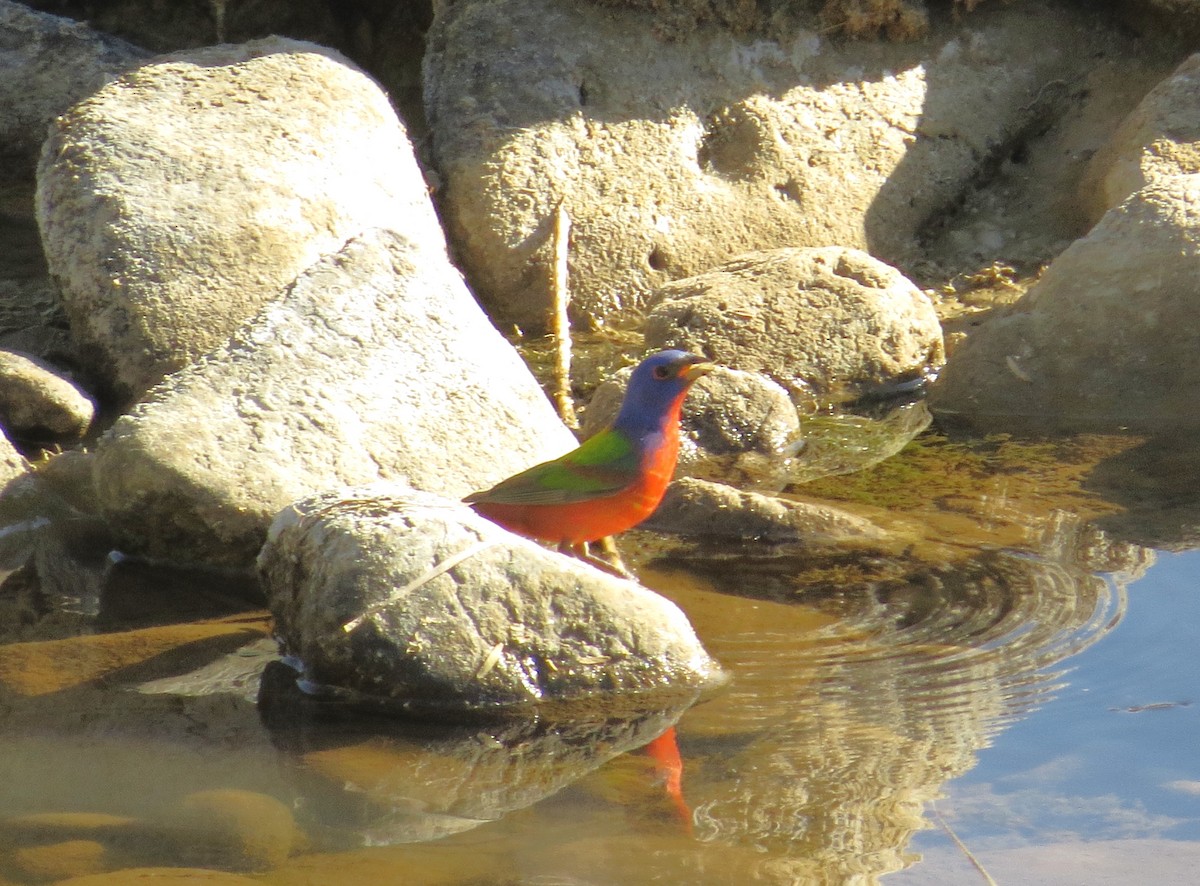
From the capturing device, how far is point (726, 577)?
16.5ft

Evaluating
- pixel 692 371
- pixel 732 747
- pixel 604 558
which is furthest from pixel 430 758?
pixel 692 371

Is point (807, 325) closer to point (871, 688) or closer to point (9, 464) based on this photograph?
point (871, 688)

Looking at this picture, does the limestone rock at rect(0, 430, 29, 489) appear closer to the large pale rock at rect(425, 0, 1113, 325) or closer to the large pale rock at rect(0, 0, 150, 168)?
the large pale rock at rect(425, 0, 1113, 325)

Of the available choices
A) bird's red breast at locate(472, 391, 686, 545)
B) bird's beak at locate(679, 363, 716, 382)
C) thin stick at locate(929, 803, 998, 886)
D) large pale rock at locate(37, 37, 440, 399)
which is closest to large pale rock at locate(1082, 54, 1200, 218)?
large pale rock at locate(37, 37, 440, 399)

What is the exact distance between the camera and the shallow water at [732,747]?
10.8ft

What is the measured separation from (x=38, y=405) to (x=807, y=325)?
10.7 ft

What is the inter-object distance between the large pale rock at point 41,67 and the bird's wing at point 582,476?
4.84 meters

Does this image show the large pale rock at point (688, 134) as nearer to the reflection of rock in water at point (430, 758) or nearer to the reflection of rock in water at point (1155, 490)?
the reflection of rock in water at point (1155, 490)

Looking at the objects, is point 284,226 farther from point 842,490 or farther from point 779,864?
point 779,864

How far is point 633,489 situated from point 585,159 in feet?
11.1

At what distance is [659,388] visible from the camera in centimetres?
476

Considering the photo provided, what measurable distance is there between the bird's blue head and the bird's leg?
42 cm

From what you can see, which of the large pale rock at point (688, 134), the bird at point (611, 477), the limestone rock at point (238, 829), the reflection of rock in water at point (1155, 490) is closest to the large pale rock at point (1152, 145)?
the large pale rock at point (688, 134)

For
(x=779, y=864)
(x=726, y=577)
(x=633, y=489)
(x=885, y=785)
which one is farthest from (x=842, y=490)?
(x=779, y=864)
